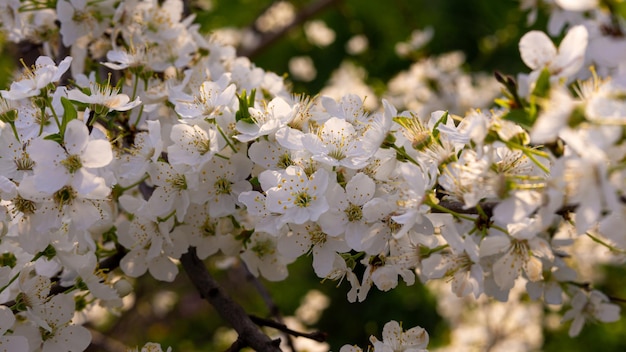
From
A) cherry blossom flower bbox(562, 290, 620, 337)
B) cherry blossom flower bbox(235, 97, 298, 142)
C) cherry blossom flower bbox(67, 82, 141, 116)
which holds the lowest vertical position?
cherry blossom flower bbox(562, 290, 620, 337)

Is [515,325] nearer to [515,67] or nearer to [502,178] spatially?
[515,67]

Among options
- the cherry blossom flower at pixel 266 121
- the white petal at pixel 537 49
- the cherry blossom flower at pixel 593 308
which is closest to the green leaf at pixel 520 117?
the white petal at pixel 537 49

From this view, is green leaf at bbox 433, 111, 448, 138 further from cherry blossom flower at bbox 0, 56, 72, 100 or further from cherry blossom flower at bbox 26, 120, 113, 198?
cherry blossom flower at bbox 0, 56, 72, 100

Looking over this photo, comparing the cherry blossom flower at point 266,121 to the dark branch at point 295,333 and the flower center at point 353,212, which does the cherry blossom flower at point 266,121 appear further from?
the dark branch at point 295,333

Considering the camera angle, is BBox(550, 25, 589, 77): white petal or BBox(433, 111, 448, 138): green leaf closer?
BBox(550, 25, 589, 77): white petal

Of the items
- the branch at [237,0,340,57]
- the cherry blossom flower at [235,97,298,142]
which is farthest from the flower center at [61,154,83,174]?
the branch at [237,0,340,57]

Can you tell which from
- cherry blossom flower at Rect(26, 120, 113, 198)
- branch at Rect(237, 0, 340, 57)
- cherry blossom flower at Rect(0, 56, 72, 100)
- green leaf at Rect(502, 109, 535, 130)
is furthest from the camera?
branch at Rect(237, 0, 340, 57)
